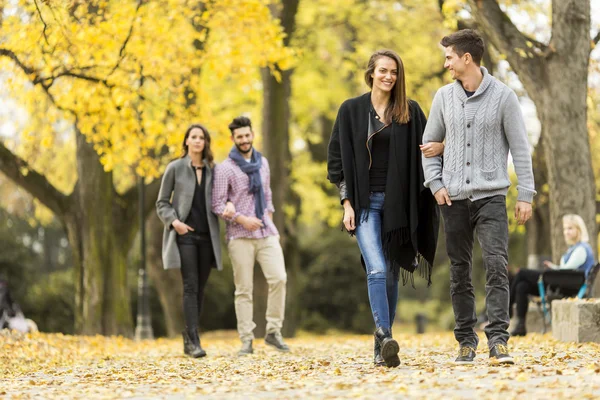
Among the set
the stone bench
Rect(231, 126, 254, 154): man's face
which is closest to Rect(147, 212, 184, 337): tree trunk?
Rect(231, 126, 254, 154): man's face

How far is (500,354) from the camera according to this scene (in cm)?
668

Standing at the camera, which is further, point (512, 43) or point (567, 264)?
point (512, 43)

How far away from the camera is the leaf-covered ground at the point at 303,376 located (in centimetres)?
547

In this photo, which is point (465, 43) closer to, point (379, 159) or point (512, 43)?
point (379, 159)

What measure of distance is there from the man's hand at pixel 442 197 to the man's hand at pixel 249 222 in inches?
130

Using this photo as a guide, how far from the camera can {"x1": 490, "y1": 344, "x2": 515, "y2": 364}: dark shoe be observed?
6.59 metres

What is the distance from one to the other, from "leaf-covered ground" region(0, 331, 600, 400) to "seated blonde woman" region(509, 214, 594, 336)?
188 cm

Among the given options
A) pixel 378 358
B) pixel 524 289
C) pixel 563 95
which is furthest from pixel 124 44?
pixel 378 358

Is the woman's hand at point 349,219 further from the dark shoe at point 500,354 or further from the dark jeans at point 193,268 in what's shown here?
the dark jeans at point 193,268

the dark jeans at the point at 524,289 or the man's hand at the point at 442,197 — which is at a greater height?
the man's hand at the point at 442,197

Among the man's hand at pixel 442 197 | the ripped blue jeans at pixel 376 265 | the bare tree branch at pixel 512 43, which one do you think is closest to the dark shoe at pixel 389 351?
the ripped blue jeans at pixel 376 265

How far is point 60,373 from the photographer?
8227 mm

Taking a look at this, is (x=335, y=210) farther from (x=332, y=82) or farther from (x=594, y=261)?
(x=594, y=261)

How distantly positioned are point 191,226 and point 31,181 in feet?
24.2
